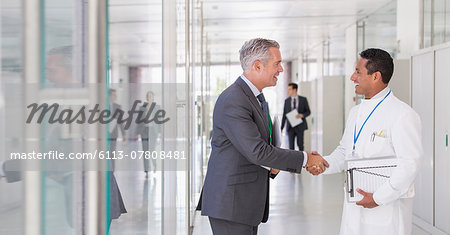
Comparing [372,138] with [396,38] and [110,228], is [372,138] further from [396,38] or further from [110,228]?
[396,38]

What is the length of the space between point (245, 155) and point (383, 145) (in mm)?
858

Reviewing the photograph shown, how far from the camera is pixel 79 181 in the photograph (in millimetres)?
1113

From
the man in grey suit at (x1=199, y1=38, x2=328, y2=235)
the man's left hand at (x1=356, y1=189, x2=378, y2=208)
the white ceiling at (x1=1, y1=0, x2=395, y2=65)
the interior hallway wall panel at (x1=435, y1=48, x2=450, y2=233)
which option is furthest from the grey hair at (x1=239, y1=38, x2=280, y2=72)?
the interior hallway wall panel at (x1=435, y1=48, x2=450, y2=233)

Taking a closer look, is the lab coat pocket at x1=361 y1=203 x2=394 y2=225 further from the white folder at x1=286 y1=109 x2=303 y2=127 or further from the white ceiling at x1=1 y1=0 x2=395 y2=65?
the white folder at x1=286 y1=109 x2=303 y2=127

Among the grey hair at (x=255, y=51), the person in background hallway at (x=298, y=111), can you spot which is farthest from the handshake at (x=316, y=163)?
the person in background hallway at (x=298, y=111)

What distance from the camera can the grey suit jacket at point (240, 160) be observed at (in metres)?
2.25

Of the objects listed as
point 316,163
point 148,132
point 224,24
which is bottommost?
point 316,163

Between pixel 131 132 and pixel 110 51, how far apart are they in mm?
267

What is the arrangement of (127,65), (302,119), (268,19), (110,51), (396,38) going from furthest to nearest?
1. (268,19)
2. (302,119)
3. (396,38)
4. (127,65)
5. (110,51)

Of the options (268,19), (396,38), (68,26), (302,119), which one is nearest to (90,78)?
(68,26)

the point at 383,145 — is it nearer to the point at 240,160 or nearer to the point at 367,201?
the point at 367,201

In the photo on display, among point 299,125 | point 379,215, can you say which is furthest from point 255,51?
point 299,125

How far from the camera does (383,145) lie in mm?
2551

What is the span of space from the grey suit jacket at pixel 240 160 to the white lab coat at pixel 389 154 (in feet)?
1.69
